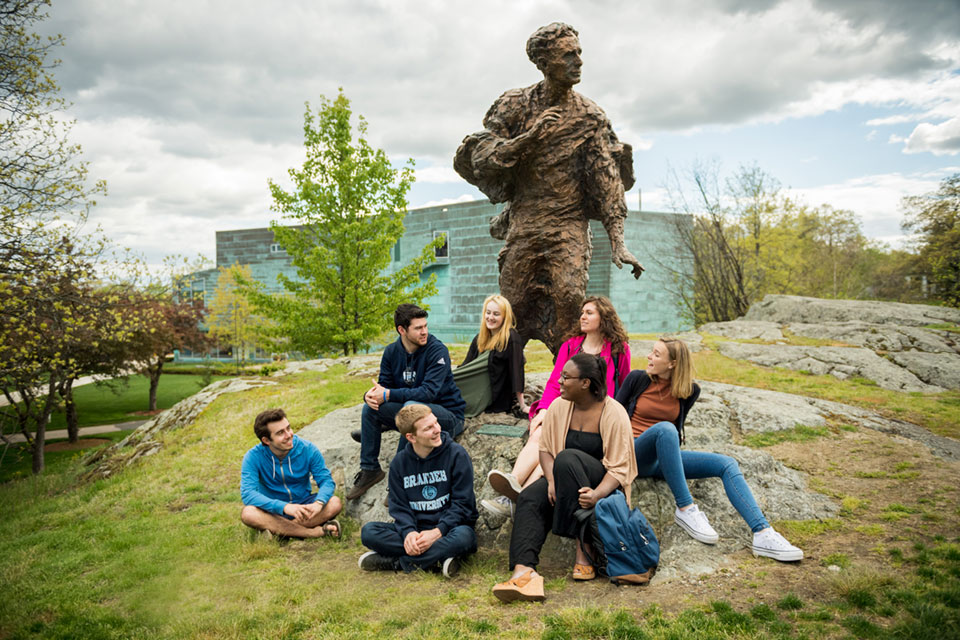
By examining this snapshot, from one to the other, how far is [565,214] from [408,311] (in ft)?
6.84

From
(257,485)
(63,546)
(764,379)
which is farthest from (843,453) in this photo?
(63,546)

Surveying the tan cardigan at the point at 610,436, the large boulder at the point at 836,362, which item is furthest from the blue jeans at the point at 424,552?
the large boulder at the point at 836,362

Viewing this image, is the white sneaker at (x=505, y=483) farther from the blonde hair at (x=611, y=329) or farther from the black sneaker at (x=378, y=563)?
the blonde hair at (x=611, y=329)

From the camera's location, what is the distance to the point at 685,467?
432 cm

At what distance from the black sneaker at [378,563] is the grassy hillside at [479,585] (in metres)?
0.10

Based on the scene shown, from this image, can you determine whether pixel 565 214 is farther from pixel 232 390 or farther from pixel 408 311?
pixel 232 390

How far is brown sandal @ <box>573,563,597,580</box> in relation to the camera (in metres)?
3.67

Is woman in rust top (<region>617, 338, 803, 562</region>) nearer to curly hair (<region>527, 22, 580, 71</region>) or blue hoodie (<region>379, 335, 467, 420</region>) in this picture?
blue hoodie (<region>379, 335, 467, 420</region>)

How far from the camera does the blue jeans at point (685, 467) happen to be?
392 centimetres

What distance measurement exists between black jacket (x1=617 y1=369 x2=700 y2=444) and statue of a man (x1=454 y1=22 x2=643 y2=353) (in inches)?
57.2

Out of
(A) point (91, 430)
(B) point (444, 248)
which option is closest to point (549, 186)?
(A) point (91, 430)

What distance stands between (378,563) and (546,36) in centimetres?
495

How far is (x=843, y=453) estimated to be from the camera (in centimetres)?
601

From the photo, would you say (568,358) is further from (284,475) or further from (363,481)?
(284,475)
